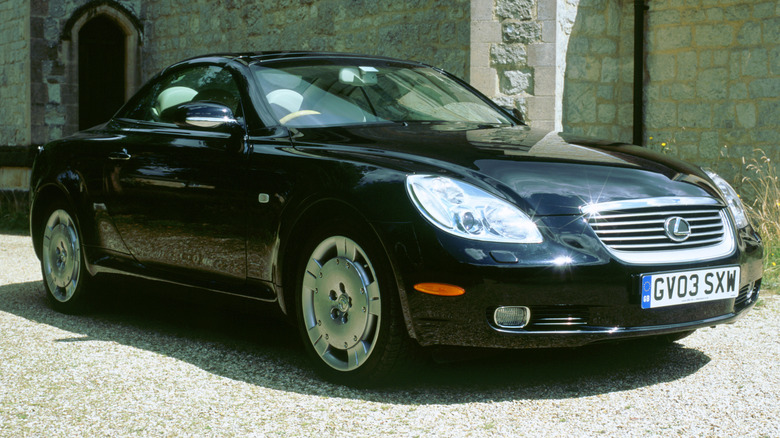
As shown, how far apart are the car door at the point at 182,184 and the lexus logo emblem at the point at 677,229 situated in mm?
1876

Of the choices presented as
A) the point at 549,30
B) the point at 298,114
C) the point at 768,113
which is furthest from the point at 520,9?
the point at 298,114

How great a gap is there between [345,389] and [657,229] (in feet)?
4.66

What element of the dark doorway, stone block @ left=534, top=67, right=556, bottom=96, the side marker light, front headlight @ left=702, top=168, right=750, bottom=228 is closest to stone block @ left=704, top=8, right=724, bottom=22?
stone block @ left=534, top=67, right=556, bottom=96

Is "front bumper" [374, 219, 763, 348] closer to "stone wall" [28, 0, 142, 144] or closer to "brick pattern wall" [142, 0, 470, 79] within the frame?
"brick pattern wall" [142, 0, 470, 79]

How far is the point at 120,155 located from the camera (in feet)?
18.1

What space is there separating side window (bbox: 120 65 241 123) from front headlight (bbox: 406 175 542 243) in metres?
1.50

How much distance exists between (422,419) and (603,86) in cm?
942

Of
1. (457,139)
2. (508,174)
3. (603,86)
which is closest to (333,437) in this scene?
(508,174)

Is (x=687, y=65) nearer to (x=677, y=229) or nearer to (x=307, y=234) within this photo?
(x=677, y=229)

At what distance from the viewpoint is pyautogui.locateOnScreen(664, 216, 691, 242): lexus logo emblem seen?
13.2 feet

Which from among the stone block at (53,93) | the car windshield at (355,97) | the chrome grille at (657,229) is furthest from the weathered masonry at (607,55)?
the chrome grille at (657,229)

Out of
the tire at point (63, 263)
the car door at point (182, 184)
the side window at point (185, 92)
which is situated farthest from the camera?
the tire at point (63, 263)

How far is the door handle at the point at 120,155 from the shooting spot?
5.48m

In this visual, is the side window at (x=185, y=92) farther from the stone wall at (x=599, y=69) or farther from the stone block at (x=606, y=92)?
the stone block at (x=606, y=92)
